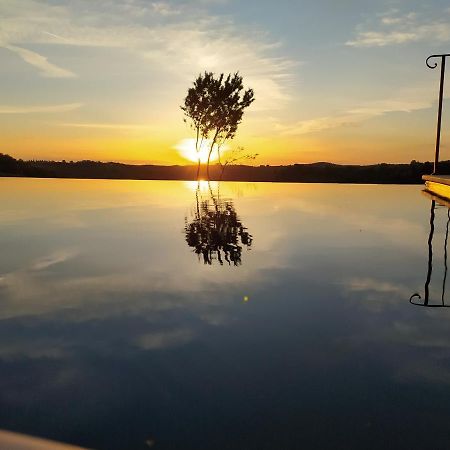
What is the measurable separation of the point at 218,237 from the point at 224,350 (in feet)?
25.0

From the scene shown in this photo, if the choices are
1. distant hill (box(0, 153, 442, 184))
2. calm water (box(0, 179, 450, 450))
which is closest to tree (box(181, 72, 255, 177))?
distant hill (box(0, 153, 442, 184))

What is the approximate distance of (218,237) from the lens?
11.7 metres

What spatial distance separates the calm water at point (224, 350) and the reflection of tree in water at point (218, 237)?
16cm

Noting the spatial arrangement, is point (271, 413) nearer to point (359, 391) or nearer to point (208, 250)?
point (359, 391)

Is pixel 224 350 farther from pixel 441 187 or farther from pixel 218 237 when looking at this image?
pixel 441 187

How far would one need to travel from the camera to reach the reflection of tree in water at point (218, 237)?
9.24 metres

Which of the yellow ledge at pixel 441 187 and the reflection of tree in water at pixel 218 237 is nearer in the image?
the reflection of tree in water at pixel 218 237

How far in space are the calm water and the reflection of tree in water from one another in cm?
16

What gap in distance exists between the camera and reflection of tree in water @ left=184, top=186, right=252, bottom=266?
9.24 m

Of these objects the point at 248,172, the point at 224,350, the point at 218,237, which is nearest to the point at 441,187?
the point at 218,237

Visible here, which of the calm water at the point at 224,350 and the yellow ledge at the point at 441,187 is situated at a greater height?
the yellow ledge at the point at 441,187

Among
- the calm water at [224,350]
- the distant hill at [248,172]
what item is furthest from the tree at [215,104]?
the calm water at [224,350]

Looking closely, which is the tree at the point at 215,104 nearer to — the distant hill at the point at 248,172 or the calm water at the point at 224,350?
the distant hill at the point at 248,172

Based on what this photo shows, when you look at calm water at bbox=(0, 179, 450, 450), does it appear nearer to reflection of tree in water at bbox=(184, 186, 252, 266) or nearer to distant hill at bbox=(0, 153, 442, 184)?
reflection of tree in water at bbox=(184, 186, 252, 266)
